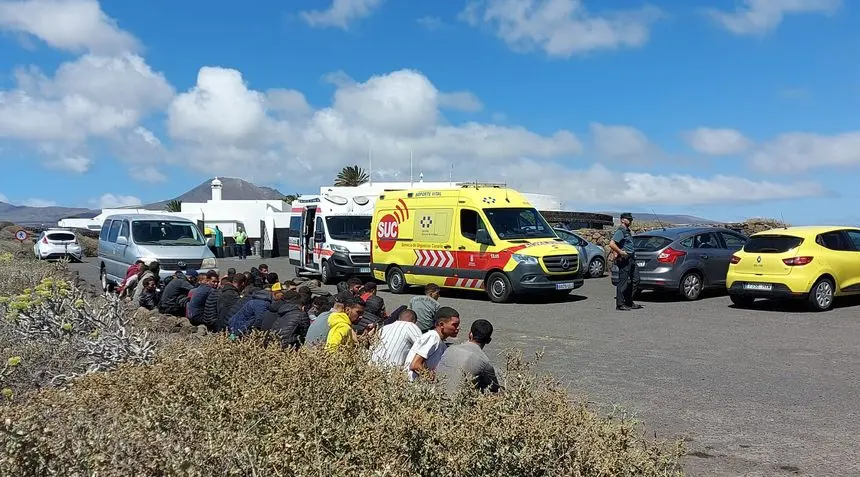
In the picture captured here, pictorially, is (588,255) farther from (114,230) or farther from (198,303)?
(198,303)

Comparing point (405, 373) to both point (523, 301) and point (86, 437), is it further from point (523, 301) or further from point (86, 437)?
point (523, 301)

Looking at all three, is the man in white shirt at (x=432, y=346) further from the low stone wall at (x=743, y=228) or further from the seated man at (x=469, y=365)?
the low stone wall at (x=743, y=228)

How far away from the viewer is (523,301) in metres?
17.6

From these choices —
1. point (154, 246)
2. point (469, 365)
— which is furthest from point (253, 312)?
point (154, 246)

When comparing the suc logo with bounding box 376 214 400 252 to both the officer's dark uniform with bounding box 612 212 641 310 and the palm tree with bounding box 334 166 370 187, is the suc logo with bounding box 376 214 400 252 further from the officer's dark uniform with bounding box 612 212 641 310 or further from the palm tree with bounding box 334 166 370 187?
the palm tree with bounding box 334 166 370 187

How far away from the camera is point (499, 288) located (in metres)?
17.2

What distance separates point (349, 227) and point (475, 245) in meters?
6.81

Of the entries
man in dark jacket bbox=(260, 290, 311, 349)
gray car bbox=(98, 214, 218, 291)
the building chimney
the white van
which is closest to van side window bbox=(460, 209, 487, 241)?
the white van

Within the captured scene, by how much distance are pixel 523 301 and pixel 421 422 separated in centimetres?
1400

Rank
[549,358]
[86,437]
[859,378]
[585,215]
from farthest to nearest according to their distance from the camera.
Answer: [585,215] < [549,358] < [859,378] < [86,437]

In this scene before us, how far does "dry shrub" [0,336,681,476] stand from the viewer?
341 cm

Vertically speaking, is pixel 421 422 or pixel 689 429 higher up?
pixel 421 422

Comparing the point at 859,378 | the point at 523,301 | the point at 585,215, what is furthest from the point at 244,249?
the point at 859,378

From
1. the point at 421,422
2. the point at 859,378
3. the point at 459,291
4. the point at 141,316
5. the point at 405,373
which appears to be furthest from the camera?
the point at 459,291
